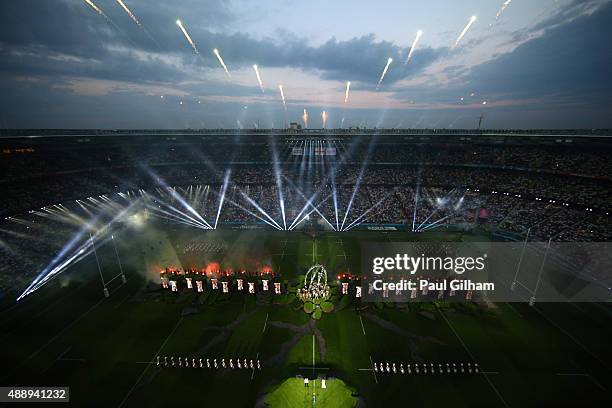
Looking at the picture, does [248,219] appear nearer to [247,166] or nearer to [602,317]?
[247,166]

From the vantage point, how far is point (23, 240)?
34.7 metres

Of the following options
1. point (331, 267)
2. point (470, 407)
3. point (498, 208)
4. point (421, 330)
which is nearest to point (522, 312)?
A: point (421, 330)

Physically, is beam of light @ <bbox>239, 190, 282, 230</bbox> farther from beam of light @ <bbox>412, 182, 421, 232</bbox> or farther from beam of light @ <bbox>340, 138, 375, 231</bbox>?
beam of light @ <bbox>412, 182, 421, 232</bbox>

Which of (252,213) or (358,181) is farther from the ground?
(358,181)

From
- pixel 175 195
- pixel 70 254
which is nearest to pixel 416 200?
pixel 175 195

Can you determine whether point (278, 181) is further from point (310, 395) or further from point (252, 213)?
point (310, 395)

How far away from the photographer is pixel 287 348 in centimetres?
2259

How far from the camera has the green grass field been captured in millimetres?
18688

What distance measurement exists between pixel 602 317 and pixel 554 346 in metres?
7.86

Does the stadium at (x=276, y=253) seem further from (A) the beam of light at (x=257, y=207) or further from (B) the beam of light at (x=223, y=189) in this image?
(A) the beam of light at (x=257, y=207)

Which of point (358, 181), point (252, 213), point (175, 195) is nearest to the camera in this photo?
point (252, 213)

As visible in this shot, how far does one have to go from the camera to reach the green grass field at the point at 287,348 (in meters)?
18.7

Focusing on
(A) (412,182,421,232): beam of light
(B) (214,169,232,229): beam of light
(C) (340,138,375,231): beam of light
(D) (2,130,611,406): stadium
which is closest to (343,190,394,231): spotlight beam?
(D) (2,130,611,406): stadium

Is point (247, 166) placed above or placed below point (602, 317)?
above
